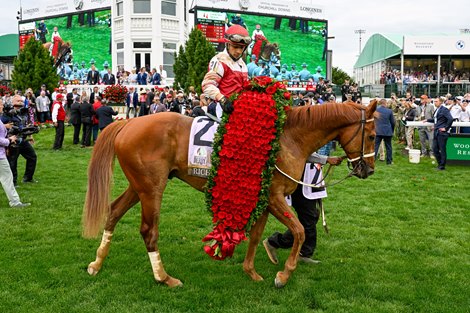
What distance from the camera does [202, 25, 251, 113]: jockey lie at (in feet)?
16.2

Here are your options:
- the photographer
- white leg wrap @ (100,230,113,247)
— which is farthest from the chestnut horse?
the photographer

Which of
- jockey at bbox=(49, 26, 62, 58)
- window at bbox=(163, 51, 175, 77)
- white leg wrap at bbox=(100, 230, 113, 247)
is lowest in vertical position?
white leg wrap at bbox=(100, 230, 113, 247)

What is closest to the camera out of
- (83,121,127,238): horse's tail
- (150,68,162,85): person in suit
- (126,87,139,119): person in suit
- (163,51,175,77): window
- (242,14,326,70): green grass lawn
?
(83,121,127,238): horse's tail

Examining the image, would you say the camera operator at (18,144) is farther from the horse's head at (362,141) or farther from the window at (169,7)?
the window at (169,7)

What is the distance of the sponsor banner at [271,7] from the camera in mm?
36719

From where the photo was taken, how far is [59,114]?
16297 mm

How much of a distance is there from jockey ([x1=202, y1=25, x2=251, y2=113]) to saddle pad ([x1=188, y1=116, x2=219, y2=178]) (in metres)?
0.35

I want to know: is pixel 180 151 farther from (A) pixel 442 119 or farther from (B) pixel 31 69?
(B) pixel 31 69

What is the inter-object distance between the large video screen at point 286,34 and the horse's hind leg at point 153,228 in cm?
3223

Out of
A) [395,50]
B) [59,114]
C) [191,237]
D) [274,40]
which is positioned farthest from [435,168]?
[274,40]

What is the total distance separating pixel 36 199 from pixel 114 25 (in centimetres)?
2850

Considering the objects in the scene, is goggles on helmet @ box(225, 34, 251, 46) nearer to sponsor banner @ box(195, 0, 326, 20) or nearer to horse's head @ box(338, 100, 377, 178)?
horse's head @ box(338, 100, 377, 178)

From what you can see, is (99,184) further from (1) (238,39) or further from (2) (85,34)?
(2) (85,34)

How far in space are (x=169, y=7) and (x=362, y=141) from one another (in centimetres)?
3141
